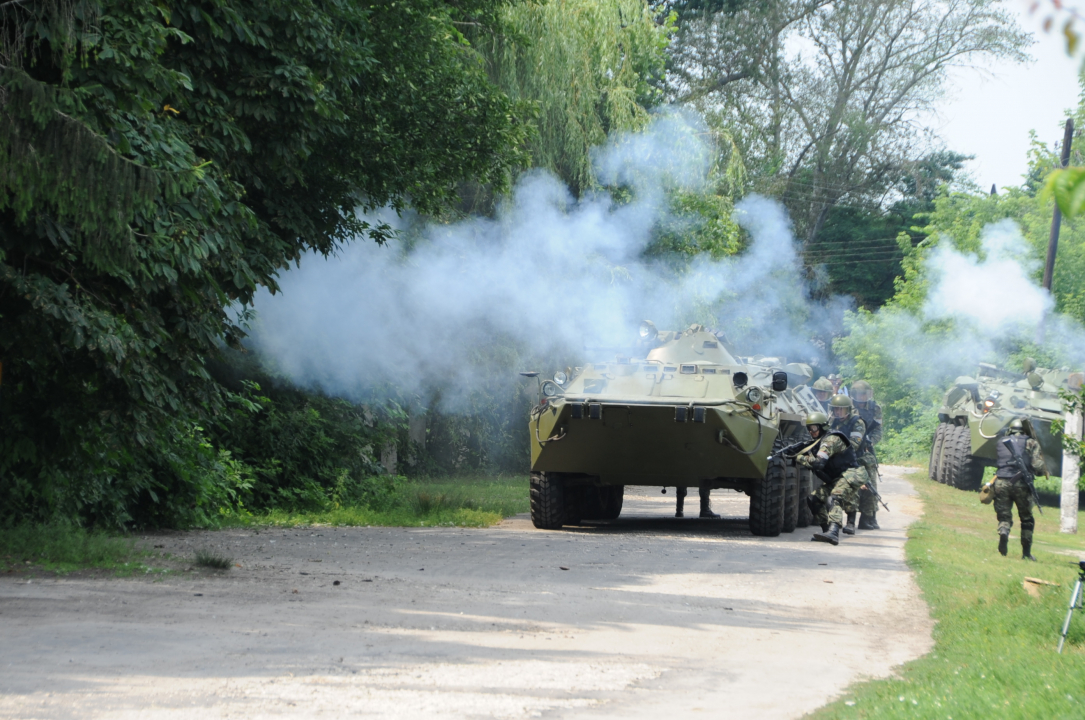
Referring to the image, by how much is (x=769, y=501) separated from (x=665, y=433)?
1619 mm

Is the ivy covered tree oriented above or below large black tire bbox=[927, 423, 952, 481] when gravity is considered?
above

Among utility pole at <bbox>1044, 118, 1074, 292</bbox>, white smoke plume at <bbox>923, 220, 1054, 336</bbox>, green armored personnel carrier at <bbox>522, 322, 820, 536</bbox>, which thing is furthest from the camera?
white smoke plume at <bbox>923, 220, 1054, 336</bbox>

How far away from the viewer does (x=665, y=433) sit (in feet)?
43.4

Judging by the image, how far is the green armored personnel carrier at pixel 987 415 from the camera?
69.8 ft

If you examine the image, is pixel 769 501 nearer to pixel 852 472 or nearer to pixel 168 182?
pixel 852 472

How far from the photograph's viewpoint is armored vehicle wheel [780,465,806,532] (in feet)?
46.5

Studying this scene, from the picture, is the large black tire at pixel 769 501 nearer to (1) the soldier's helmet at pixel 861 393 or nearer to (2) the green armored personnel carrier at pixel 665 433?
(2) the green armored personnel carrier at pixel 665 433

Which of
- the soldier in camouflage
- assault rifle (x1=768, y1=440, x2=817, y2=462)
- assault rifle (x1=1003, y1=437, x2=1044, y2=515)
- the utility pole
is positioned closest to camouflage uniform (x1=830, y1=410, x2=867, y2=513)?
the soldier in camouflage

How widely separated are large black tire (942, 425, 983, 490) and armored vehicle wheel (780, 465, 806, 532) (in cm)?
1023

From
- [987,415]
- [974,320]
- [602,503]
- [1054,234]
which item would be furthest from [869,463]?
[974,320]

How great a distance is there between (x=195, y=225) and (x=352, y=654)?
4.33 meters

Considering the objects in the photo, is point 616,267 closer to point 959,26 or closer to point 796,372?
point 796,372

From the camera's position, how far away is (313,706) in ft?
16.9

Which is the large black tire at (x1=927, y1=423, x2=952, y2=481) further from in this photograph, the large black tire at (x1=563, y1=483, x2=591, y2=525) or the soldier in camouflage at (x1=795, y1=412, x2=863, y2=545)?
the large black tire at (x1=563, y1=483, x2=591, y2=525)
